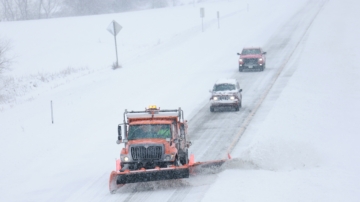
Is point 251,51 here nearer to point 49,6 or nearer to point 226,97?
point 226,97

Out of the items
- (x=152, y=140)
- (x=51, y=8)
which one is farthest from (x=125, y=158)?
(x=51, y=8)

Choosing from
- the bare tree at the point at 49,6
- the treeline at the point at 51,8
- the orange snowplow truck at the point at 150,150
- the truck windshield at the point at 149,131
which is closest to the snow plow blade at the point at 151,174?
the orange snowplow truck at the point at 150,150

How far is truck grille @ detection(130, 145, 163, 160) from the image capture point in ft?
47.7

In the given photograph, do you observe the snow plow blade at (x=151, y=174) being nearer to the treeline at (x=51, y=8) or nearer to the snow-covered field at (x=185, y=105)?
the snow-covered field at (x=185, y=105)

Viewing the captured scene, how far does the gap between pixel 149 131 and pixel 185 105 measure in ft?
43.6

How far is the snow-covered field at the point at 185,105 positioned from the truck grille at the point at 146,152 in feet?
3.16

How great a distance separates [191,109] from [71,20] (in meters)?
50.7

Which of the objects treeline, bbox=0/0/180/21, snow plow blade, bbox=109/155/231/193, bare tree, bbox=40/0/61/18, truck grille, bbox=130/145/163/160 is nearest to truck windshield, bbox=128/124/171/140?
truck grille, bbox=130/145/163/160

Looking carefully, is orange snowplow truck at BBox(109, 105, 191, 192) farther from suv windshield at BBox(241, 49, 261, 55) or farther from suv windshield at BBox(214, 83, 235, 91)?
suv windshield at BBox(241, 49, 261, 55)

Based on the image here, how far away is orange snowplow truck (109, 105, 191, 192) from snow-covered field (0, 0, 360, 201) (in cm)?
55

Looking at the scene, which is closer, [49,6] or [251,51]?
[251,51]

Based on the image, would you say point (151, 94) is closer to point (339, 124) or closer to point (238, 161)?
point (339, 124)

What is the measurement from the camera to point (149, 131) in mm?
15078

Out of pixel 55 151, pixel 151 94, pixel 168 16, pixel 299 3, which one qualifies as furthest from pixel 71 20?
pixel 55 151
